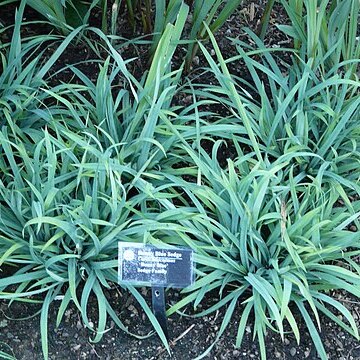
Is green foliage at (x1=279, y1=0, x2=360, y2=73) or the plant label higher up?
green foliage at (x1=279, y1=0, x2=360, y2=73)

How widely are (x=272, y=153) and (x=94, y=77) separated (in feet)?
1.62

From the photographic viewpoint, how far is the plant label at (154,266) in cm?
136

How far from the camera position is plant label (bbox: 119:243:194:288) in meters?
1.36

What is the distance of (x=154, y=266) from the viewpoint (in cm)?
137

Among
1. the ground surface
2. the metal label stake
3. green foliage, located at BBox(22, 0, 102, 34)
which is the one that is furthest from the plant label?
green foliage, located at BBox(22, 0, 102, 34)

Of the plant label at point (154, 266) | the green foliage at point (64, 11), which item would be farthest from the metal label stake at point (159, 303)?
the green foliage at point (64, 11)

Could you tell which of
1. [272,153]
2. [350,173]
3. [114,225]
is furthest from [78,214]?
[350,173]

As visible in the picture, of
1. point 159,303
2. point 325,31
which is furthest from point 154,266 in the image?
point 325,31

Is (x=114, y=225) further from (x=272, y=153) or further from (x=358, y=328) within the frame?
(x=358, y=328)

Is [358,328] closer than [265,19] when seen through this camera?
Yes

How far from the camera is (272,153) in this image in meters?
1.58

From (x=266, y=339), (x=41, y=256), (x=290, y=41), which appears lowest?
(x=266, y=339)

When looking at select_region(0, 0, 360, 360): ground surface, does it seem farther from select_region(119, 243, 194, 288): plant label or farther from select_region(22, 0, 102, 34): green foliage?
select_region(22, 0, 102, 34): green foliage

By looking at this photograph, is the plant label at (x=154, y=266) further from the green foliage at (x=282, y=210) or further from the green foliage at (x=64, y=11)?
the green foliage at (x=64, y=11)
